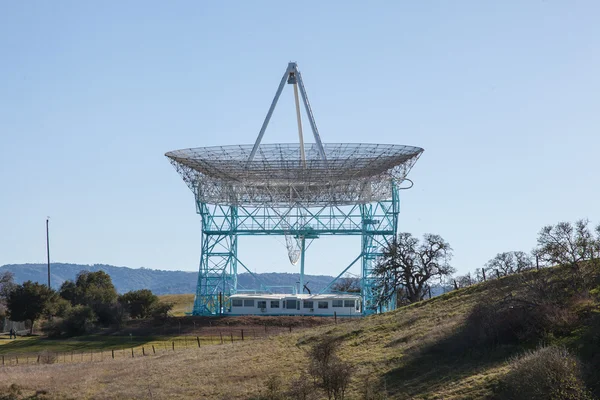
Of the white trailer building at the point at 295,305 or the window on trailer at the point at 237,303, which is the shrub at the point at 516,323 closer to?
the white trailer building at the point at 295,305

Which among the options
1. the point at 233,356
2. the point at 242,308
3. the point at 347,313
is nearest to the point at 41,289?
the point at 242,308

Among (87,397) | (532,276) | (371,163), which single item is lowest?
(87,397)

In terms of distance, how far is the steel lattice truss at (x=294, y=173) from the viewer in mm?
71750

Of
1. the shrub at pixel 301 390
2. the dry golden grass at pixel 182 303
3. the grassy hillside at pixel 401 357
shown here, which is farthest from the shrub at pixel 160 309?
the shrub at pixel 301 390

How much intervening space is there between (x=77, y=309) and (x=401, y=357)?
1864 inches

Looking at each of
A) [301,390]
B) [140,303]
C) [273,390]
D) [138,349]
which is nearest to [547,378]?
[301,390]

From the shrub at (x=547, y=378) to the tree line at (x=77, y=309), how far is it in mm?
54671

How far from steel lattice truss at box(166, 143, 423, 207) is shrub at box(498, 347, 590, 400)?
43.7 meters

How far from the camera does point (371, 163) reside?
71750 mm

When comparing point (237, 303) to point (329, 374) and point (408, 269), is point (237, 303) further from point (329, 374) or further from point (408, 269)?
point (329, 374)

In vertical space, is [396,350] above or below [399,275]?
below

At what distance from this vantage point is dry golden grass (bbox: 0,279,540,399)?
33.5 m

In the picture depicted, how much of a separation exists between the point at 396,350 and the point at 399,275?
3731cm

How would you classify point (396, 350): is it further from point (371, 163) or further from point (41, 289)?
point (41, 289)
